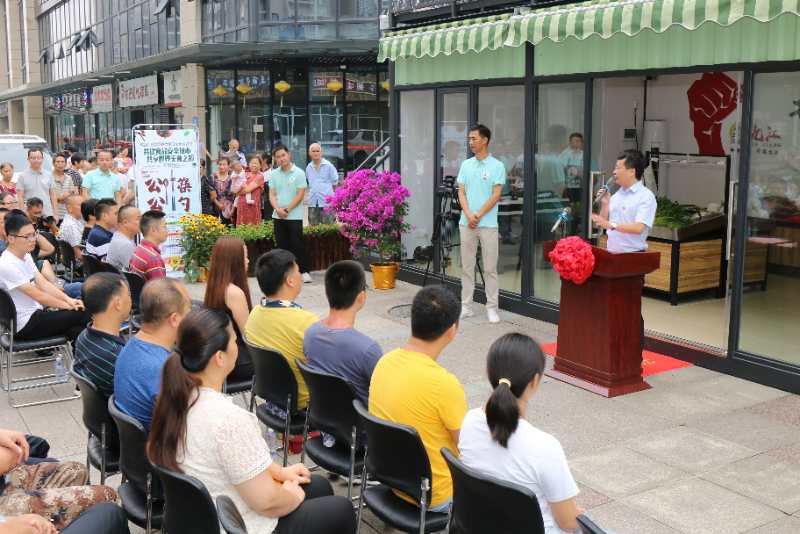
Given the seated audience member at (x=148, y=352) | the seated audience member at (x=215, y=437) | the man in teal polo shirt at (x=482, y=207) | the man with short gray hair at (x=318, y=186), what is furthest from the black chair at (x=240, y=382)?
the man with short gray hair at (x=318, y=186)

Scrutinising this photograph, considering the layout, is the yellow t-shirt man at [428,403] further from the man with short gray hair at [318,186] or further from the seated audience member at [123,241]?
the man with short gray hair at [318,186]

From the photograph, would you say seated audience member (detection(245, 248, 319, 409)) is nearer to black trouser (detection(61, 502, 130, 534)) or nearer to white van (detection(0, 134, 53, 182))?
black trouser (detection(61, 502, 130, 534))

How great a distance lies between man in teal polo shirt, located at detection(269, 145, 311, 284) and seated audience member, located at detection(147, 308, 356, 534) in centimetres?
795

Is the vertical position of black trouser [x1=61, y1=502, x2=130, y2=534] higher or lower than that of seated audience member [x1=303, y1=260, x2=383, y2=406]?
lower

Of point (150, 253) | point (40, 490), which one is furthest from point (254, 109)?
point (40, 490)

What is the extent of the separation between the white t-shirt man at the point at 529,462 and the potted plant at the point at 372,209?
7254 millimetres

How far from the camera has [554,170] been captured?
9.33 meters

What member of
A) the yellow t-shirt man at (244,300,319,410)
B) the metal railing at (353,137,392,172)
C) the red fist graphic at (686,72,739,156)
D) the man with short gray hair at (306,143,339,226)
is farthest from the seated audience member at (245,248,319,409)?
the man with short gray hair at (306,143,339,226)

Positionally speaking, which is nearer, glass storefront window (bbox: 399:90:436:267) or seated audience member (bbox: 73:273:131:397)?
seated audience member (bbox: 73:273:131:397)

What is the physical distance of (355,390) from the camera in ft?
15.2

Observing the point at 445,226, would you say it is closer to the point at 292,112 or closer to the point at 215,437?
the point at 215,437

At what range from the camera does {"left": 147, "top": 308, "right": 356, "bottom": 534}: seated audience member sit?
3.22 m

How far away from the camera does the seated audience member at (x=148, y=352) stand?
13.8ft

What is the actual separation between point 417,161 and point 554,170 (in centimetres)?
268
